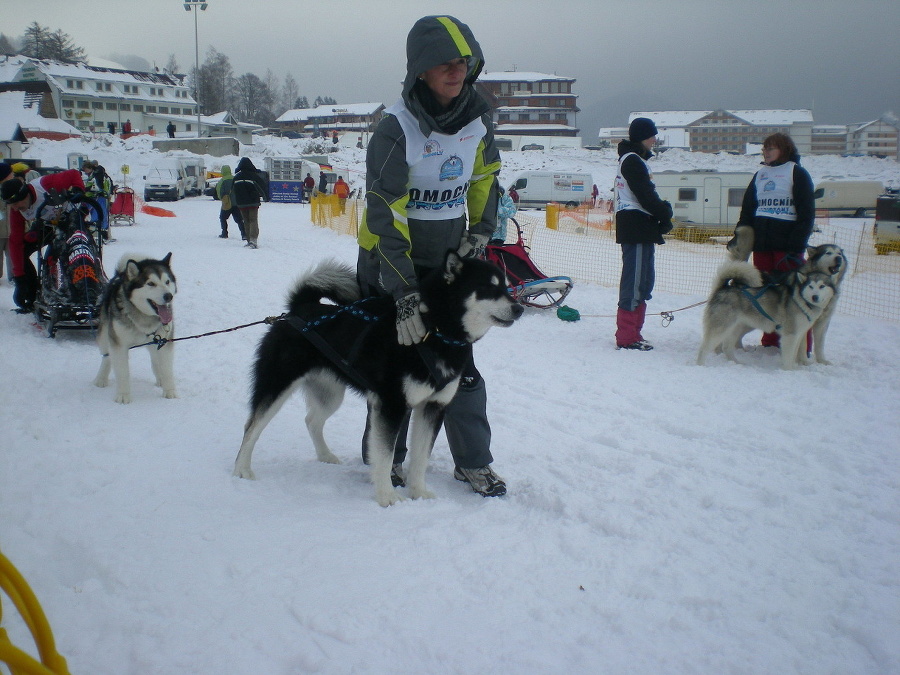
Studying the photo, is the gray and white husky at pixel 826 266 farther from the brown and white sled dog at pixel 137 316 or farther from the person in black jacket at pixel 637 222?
the brown and white sled dog at pixel 137 316

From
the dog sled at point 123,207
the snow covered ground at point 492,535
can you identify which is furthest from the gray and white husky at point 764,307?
the dog sled at point 123,207

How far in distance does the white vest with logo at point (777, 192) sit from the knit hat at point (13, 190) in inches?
269

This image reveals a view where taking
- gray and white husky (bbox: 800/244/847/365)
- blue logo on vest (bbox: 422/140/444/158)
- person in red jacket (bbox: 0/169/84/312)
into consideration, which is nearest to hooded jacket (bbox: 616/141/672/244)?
gray and white husky (bbox: 800/244/847/365)

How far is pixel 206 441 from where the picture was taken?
3240 millimetres

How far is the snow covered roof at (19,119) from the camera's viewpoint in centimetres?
2297

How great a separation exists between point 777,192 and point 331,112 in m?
76.4

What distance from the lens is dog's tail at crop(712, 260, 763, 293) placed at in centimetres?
487

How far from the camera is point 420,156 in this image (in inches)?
92.4

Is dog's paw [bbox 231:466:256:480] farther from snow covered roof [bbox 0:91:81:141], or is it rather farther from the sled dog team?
snow covered roof [bbox 0:91:81:141]

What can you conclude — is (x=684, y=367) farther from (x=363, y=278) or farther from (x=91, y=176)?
(x=91, y=176)

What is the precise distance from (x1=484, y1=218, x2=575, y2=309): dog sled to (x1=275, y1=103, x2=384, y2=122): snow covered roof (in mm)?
71564

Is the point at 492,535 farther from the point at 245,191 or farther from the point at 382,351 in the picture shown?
the point at 245,191

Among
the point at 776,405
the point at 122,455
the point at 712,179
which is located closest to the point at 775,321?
the point at 776,405

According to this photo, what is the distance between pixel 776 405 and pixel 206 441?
11.4 feet
